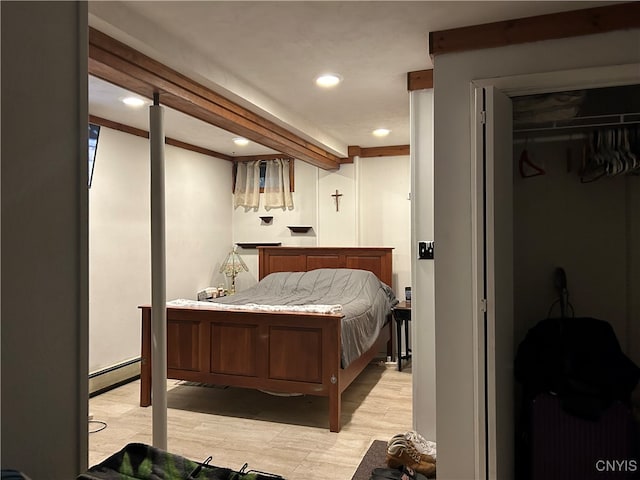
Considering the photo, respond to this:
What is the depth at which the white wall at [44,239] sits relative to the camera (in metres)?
0.90

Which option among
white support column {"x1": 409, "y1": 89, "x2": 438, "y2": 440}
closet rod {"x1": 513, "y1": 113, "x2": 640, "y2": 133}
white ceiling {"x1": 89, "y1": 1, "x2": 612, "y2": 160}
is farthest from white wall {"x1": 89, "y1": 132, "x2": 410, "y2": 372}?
closet rod {"x1": 513, "y1": 113, "x2": 640, "y2": 133}

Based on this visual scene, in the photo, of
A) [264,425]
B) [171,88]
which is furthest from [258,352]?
[171,88]

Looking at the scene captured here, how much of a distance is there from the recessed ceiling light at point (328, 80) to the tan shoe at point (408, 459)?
225cm

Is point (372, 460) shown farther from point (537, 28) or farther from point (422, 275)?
point (537, 28)

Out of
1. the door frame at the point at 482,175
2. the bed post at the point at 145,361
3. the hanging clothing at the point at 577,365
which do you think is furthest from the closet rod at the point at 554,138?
the bed post at the point at 145,361

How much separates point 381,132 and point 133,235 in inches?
104

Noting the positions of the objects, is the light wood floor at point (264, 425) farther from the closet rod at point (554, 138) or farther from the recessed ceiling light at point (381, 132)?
the recessed ceiling light at point (381, 132)

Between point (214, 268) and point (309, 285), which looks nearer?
point (309, 285)

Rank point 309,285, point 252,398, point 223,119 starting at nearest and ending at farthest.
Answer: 1. point 223,119
2. point 252,398
3. point 309,285

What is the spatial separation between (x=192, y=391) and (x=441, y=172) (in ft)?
10.2

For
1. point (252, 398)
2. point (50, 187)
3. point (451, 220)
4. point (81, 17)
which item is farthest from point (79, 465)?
point (252, 398)

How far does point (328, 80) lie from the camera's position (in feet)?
10.6

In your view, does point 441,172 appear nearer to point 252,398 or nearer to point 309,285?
point 252,398

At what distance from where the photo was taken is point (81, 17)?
1059 millimetres
